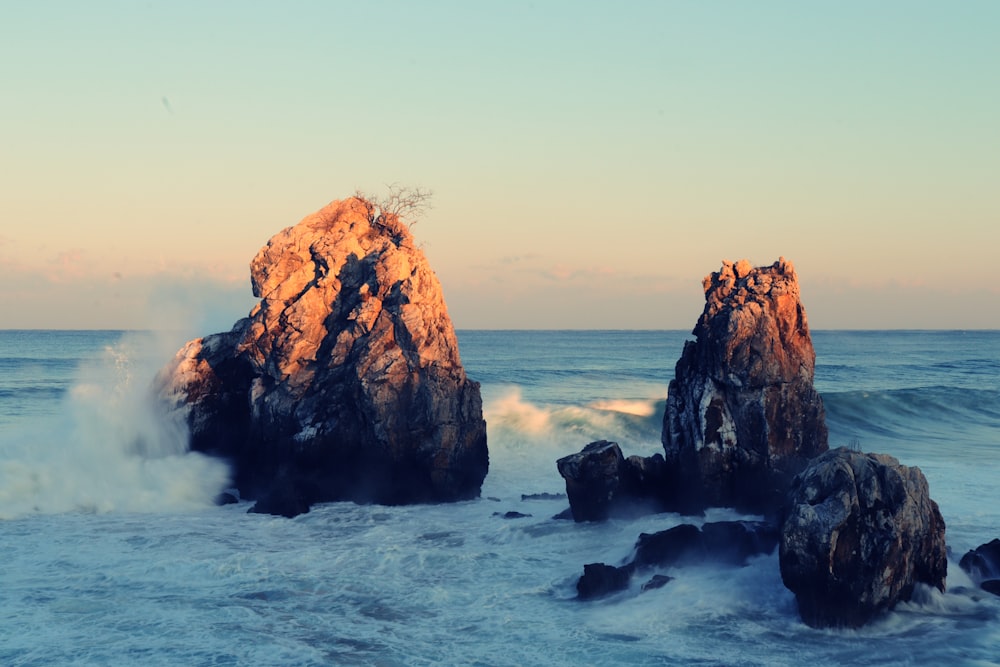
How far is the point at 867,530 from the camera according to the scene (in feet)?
56.3

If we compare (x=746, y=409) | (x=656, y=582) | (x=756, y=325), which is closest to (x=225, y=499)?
(x=656, y=582)

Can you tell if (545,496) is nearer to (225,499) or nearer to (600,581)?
(600,581)

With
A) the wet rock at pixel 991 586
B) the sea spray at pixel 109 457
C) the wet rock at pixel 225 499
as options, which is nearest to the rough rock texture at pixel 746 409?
the wet rock at pixel 991 586

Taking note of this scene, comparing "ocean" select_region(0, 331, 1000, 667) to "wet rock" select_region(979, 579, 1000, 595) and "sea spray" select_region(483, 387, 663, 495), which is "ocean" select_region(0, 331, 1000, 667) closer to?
"sea spray" select_region(483, 387, 663, 495)

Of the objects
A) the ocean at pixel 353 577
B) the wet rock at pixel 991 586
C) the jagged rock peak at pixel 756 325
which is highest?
the jagged rock peak at pixel 756 325

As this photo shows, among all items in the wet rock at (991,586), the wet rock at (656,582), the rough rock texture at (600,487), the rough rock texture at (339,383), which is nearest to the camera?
the wet rock at (991,586)

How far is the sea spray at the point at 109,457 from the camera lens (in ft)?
89.1

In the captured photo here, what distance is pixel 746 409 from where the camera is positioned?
24.4m

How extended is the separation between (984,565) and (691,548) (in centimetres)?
605

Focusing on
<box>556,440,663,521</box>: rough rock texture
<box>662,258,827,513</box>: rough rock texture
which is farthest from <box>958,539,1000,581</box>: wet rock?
<box>556,440,663,521</box>: rough rock texture

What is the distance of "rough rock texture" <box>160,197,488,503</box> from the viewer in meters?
27.9

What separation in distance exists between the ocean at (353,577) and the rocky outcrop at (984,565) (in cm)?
32

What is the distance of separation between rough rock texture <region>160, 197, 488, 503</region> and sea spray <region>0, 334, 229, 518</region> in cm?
111

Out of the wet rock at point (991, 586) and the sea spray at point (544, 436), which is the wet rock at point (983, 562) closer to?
the wet rock at point (991, 586)
